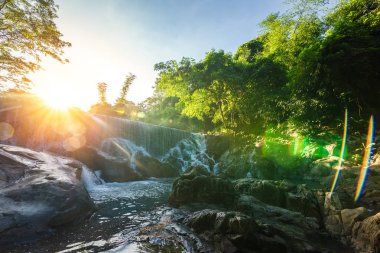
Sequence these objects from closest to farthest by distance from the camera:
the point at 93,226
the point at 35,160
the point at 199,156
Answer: the point at 93,226, the point at 35,160, the point at 199,156

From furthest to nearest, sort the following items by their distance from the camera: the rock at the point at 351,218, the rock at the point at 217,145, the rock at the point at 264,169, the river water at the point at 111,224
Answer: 1. the rock at the point at 217,145
2. the rock at the point at 264,169
3. the rock at the point at 351,218
4. the river water at the point at 111,224

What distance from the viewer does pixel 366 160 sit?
1126cm

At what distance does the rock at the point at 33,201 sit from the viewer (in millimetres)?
4736

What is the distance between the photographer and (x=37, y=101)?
16594 mm

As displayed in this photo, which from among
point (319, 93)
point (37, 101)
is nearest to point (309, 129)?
point (319, 93)

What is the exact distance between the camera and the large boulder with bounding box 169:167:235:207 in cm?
839

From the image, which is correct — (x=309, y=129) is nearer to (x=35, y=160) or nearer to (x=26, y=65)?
(x=35, y=160)

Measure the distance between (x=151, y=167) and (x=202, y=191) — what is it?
7.92 m

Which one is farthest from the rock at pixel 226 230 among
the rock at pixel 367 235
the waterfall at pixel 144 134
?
the waterfall at pixel 144 134

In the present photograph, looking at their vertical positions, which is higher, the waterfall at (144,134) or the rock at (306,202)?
the waterfall at (144,134)

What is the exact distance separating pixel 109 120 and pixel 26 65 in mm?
8054

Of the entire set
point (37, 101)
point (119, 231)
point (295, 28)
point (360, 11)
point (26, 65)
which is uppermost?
point (295, 28)

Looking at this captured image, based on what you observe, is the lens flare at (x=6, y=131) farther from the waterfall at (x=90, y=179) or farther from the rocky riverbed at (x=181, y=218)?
the rocky riverbed at (x=181, y=218)

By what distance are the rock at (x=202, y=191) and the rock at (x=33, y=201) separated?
317 centimetres
